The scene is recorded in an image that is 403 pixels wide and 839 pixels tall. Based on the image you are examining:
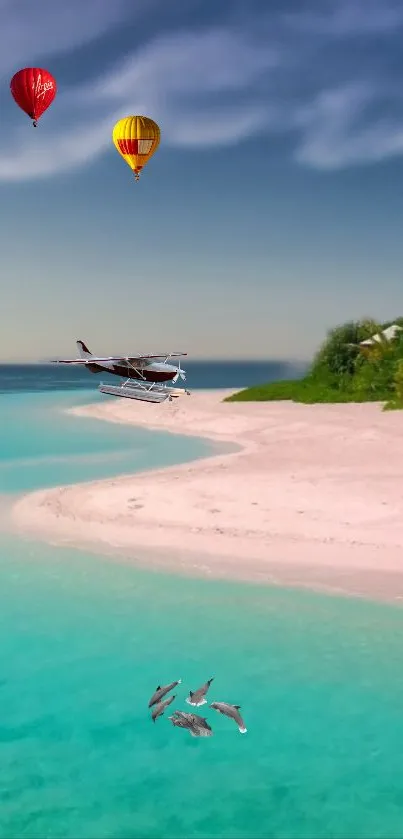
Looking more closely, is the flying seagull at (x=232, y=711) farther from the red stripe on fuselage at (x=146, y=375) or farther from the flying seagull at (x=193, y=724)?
the red stripe on fuselage at (x=146, y=375)

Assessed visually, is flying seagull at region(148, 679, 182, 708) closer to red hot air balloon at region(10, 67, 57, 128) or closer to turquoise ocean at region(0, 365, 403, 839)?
turquoise ocean at region(0, 365, 403, 839)

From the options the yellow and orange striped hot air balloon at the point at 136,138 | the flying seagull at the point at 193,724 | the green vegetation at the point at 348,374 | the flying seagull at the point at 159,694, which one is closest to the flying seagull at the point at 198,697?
the flying seagull at the point at 193,724

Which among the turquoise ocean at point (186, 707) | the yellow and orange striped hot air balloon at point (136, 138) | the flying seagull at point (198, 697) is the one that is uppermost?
the yellow and orange striped hot air balloon at point (136, 138)

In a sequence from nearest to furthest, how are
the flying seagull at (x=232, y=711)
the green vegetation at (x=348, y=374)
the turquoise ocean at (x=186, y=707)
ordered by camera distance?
the turquoise ocean at (x=186, y=707)
the flying seagull at (x=232, y=711)
the green vegetation at (x=348, y=374)

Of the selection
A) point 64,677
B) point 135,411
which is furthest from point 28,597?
point 135,411

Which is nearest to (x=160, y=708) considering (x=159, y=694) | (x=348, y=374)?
(x=159, y=694)

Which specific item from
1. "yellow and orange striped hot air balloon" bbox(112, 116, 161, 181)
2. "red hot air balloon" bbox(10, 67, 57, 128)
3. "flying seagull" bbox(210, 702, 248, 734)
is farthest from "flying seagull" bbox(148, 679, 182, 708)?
"red hot air balloon" bbox(10, 67, 57, 128)

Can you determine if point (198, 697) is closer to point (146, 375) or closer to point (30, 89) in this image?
point (146, 375)
